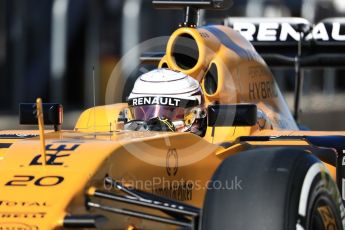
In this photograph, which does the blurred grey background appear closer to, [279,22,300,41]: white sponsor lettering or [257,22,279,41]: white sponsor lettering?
[257,22,279,41]: white sponsor lettering

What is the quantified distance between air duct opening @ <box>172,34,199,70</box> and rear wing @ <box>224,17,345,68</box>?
1.48 m

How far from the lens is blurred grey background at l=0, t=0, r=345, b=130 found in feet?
44.7

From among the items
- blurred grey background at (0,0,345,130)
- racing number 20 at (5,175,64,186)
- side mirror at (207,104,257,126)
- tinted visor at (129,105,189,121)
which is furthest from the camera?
blurred grey background at (0,0,345,130)

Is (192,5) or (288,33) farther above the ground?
(192,5)

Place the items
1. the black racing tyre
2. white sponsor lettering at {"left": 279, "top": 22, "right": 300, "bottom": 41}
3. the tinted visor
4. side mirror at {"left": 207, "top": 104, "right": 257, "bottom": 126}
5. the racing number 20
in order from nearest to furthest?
1. the black racing tyre
2. the racing number 20
3. side mirror at {"left": 207, "top": 104, "right": 257, "bottom": 126}
4. the tinted visor
5. white sponsor lettering at {"left": 279, "top": 22, "right": 300, "bottom": 41}

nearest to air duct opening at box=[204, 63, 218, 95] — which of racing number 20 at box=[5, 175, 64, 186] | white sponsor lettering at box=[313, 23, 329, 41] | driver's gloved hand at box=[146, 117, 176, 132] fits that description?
driver's gloved hand at box=[146, 117, 176, 132]

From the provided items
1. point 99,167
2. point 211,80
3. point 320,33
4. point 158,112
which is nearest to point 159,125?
point 158,112

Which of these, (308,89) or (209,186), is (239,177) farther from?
(308,89)

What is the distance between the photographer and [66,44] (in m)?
13.9

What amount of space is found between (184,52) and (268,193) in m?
2.98

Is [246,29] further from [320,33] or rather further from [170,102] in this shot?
[170,102]

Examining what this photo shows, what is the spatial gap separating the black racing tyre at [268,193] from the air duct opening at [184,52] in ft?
8.36

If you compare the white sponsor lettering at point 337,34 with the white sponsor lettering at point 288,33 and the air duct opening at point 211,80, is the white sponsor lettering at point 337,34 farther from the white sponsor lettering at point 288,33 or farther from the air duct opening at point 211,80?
the air duct opening at point 211,80

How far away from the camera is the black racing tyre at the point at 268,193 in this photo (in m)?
4.37
